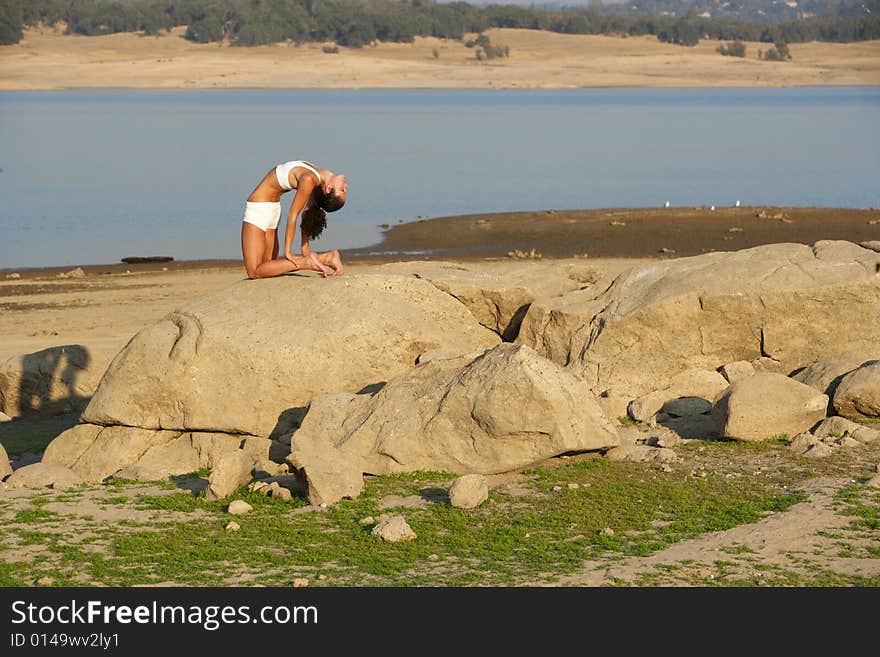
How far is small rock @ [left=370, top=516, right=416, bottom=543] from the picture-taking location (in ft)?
33.5

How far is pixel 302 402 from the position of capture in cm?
1367

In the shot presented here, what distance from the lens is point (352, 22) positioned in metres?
140

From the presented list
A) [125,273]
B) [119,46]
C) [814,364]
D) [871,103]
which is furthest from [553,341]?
[119,46]

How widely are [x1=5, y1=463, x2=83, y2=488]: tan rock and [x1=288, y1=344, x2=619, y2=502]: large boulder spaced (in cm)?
219

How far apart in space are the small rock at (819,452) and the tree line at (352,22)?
128825mm

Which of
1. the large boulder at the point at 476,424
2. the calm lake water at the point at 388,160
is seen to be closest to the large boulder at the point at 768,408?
the large boulder at the point at 476,424

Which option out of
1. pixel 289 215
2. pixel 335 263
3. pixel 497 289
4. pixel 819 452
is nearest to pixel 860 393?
pixel 819 452

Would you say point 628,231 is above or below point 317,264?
below

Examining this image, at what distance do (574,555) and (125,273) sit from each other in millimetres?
21254

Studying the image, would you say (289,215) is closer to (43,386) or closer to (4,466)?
(4,466)

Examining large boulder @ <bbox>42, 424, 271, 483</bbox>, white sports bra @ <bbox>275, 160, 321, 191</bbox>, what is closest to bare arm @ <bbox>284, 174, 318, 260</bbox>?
white sports bra @ <bbox>275, 160, 321, 191</bbox>

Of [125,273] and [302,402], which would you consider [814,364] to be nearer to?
[302,402]

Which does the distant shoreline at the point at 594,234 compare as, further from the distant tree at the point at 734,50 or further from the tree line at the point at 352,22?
the tree line at the point at 352,22

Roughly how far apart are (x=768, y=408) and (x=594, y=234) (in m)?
22.4
